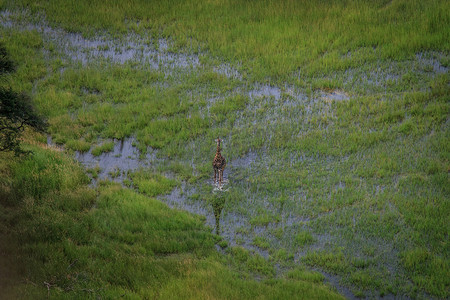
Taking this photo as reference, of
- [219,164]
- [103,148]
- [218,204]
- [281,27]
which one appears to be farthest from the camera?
[281,27]

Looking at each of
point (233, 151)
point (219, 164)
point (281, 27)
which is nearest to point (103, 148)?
point (233, 151)

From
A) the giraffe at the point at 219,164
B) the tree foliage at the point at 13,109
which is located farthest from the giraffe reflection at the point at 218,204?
the tree foliage at the point at 13,109

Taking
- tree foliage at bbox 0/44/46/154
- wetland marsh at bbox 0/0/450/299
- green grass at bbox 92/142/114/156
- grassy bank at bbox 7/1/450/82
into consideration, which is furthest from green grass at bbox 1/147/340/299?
grassy bank at bbox 7/1/450/82

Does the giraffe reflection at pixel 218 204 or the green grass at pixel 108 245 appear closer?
the green grass at pixel 108 245

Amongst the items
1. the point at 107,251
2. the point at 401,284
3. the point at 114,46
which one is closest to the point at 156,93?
the point at 114,46

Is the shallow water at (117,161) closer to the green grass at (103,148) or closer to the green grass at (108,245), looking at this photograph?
the green grass at (103,148)

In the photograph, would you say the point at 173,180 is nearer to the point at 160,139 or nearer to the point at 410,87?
the point at 160,139

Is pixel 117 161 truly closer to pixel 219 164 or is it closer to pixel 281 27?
pixel 219 164

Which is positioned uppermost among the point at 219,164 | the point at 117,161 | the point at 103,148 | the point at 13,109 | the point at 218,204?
the point at 13,109

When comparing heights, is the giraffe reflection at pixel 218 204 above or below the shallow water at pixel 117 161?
below
